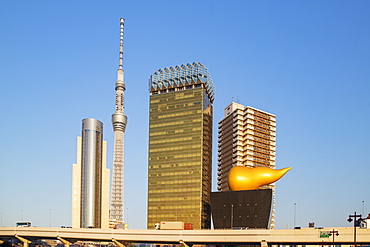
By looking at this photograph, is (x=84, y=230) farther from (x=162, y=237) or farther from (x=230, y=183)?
(x=230, y=183)

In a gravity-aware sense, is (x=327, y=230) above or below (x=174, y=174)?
below

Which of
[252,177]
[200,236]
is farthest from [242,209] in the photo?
[200,236]

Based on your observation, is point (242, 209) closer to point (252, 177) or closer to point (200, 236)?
point (252, 177)

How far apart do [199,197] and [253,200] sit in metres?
71.1

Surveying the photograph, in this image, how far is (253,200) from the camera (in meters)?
122

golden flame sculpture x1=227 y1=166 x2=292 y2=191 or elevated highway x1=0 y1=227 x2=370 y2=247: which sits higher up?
golden flame sculpture x1=227 y1=166 x2=292 y2=191

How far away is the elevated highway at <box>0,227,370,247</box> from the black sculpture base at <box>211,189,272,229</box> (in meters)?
9.64

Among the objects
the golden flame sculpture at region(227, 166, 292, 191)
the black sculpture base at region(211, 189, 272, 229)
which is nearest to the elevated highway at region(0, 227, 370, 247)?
the black sculpture base at region(211, 189, 272, 229)

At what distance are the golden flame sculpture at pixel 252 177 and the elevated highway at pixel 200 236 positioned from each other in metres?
15.9

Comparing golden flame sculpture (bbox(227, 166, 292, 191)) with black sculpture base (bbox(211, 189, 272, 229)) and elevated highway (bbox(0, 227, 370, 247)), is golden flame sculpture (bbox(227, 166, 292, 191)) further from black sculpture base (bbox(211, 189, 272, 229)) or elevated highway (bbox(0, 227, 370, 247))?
elevated highway (bbox(0, 227, 370, 247))

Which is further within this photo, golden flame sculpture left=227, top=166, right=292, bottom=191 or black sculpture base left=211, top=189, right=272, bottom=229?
golden flame sculpture left=227, top=166, right=292, bottom=191

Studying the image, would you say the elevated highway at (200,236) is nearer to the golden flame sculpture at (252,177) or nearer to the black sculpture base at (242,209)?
the black sculpture base at (242,209)

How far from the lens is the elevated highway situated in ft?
336

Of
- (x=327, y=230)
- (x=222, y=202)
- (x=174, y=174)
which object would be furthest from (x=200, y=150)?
(x=327, y=230)
